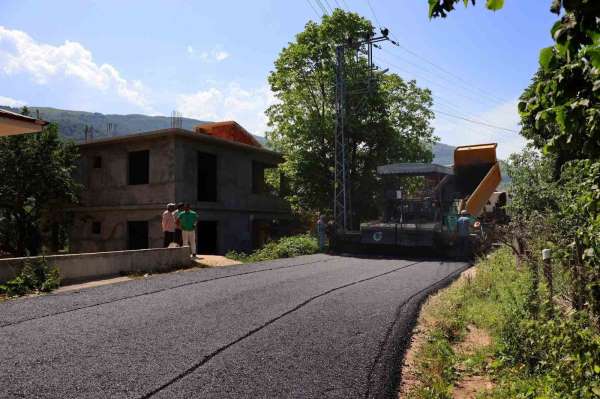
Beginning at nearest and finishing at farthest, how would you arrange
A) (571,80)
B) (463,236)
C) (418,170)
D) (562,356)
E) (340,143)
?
(571,80), (562,356), (463,236), (418,170), (340,143)

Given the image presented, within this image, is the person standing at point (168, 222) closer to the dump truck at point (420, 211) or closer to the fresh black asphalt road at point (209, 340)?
the fresh black asphalt road at point (209, 340)

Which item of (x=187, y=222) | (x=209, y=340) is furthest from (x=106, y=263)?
(x=209, y=340)

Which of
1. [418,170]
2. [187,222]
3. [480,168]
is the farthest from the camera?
[480,168]

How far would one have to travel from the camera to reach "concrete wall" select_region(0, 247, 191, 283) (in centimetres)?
981

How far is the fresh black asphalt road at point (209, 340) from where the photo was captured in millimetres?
4430

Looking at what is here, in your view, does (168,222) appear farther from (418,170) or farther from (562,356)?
(562,356)

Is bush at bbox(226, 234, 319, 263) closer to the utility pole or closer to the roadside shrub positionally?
the utility pole

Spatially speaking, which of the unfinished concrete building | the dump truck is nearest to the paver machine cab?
the dump truck

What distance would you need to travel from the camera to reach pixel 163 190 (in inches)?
815

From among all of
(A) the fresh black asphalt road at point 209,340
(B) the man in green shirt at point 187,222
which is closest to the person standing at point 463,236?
(A) the fresh black asphalt road at point 209,340

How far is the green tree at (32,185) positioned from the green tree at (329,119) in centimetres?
1073

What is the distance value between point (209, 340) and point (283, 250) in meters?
12.2

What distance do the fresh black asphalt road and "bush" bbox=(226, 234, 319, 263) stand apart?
6.70 metres

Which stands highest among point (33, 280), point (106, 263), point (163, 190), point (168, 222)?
point (163, 190)
